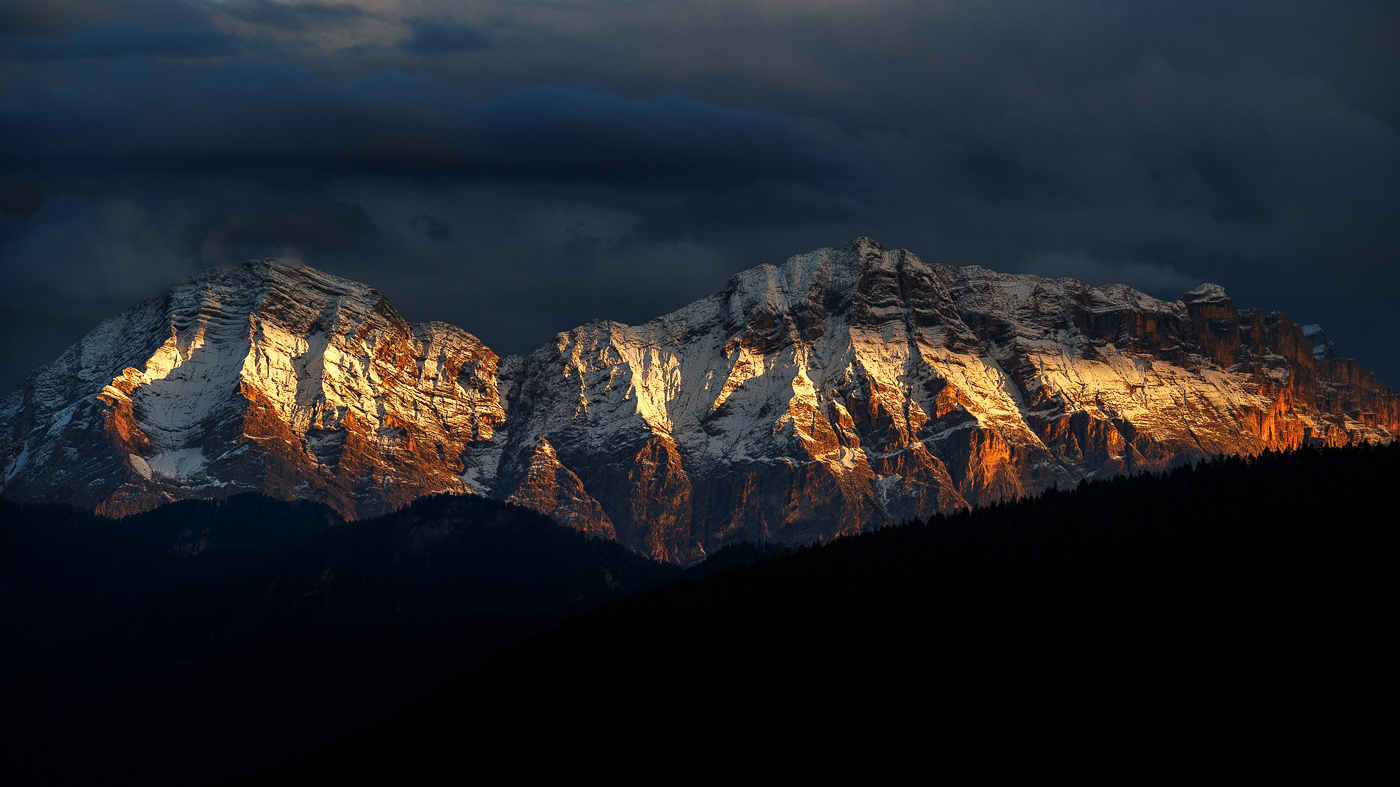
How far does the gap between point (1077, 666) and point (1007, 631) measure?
14150mm

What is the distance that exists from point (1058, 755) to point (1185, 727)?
522 inches

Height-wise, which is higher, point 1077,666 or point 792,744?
point 1077,666

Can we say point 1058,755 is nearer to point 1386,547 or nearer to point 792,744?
point 792,744

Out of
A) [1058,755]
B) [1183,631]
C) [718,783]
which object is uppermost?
[1183,631]

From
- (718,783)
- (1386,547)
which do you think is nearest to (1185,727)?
(1386,547)

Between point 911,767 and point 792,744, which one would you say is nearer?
point 911,767

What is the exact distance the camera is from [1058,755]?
171 meters

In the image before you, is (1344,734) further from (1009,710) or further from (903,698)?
(903,698)

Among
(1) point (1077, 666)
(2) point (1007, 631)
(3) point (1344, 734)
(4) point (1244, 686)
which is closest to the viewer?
(3) point (1344, 734)

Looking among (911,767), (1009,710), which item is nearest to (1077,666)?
(1009,710)

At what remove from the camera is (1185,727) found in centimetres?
16988

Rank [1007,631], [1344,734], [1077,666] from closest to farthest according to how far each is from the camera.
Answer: [1344,734]
[1077,666]
[1007,631]

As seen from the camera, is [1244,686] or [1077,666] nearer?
[1244,686]

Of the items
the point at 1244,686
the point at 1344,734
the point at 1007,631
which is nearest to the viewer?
the point at 1344,734
